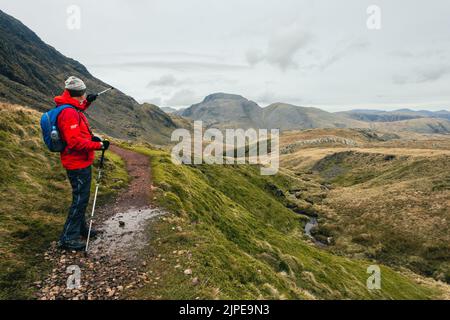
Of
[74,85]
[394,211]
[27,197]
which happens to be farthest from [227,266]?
[394,211]

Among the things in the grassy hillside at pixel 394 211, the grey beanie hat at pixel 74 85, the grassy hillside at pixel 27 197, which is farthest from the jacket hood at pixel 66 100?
the grassy hillside at pixel 394 211

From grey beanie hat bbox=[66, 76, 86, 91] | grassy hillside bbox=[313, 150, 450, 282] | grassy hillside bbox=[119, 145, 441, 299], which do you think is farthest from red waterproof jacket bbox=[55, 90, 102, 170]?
grassy hillside bbox=[313, 150, 450, 282]

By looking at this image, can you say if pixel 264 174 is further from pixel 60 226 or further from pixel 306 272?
pixel 60 226

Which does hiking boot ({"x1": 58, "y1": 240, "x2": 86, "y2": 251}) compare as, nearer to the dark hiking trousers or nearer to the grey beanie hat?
the dark hiking trousers

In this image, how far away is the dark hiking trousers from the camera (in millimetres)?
12992

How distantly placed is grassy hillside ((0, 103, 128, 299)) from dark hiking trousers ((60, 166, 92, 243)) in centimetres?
132

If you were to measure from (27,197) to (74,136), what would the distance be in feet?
25.8

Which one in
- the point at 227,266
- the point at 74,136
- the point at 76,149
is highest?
the point at 74,136

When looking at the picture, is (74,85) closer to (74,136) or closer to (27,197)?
(74,136)

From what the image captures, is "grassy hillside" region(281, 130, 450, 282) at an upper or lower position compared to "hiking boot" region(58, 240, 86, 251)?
lower

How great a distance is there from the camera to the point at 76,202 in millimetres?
13055

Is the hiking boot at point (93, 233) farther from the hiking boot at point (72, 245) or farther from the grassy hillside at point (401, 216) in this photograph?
the grassy hillside at point (401, 216)

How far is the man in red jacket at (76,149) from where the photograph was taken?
39.8 feet
